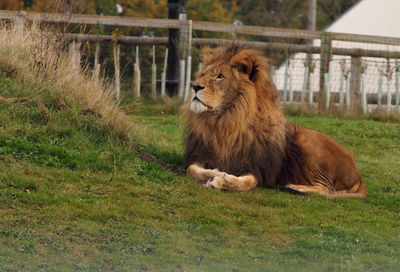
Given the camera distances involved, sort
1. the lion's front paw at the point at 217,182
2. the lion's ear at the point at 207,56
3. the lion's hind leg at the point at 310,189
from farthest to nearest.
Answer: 1. the lion's ear at the point at 207,56
2. the lion's hind leg at the point at 310,189
3. the lion's front paw at the point at 217,182

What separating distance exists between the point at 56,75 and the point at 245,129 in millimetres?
3263

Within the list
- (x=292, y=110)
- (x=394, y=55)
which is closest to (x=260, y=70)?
(x=292, y=110)

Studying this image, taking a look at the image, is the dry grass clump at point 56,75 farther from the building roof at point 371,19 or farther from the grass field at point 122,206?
the building roof at point 371,19

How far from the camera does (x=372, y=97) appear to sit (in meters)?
19.0

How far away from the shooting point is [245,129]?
28.1 feet

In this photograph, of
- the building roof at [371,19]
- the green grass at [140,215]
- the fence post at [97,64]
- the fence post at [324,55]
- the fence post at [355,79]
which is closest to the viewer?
the green grass at [140,215]

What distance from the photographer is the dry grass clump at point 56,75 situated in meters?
9.78

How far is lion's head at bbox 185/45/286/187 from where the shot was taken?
850cm

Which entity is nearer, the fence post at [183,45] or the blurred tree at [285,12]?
the fence post at [183,45]

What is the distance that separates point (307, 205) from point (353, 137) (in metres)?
5.40

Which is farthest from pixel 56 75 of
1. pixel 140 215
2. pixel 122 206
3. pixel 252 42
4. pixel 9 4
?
pixel 9 4

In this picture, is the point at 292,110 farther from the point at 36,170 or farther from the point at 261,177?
the point at 36,170

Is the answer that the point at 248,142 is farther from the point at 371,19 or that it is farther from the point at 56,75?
the point at 371,19

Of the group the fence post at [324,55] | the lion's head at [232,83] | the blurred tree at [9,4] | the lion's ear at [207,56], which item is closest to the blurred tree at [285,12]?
the blurred tree at [9,4]
